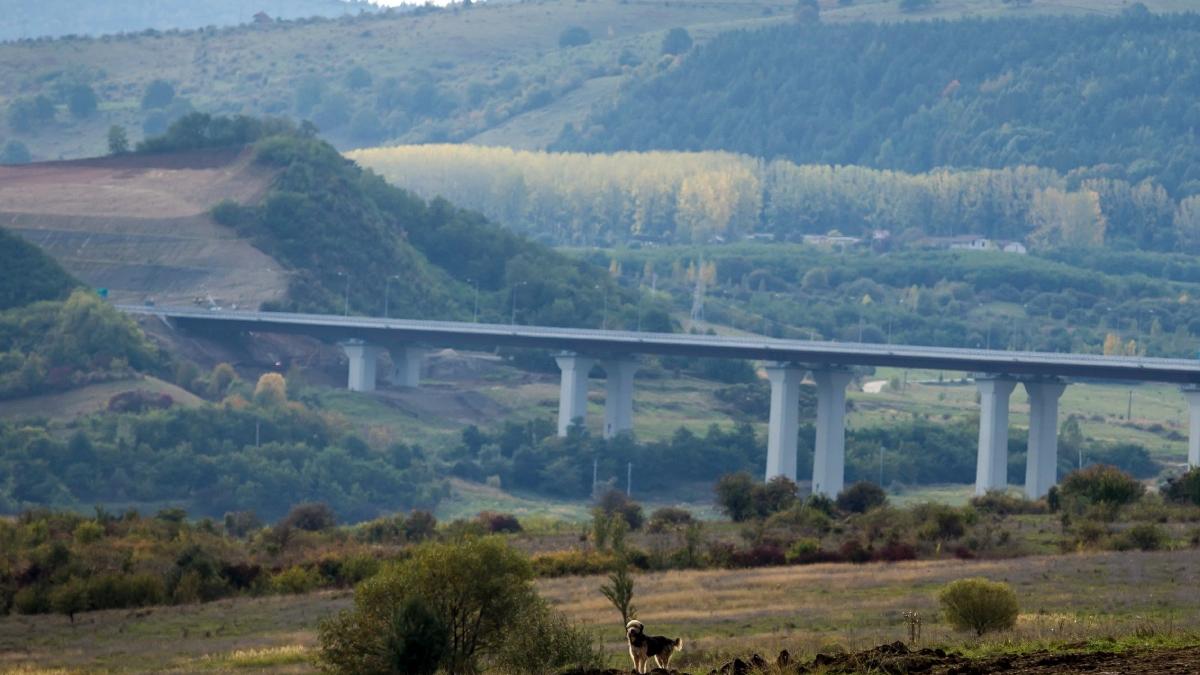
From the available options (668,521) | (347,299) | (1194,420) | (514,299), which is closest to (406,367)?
(347,299)

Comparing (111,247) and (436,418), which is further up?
(111,247)

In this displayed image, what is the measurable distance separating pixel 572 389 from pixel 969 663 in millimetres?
107270

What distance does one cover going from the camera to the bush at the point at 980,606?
38.2m

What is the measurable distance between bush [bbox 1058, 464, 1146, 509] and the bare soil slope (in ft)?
285

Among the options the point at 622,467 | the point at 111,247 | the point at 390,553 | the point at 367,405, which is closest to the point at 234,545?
the point at 390,553

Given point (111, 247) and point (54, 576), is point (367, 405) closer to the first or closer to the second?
point (111, 247)

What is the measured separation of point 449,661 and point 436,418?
107m

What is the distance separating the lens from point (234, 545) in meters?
73.2

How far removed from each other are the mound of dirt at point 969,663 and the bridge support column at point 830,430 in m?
90.4

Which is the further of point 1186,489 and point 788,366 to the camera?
point 788,366

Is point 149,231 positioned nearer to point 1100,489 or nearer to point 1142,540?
point 1100,489

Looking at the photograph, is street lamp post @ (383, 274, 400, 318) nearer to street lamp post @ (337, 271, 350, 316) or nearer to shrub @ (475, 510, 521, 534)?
street lamp post @ (337, 271, 350, 316)

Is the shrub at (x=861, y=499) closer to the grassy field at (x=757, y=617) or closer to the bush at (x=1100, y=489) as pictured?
the bush at (x=1100, y=489)

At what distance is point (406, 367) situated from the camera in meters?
148
